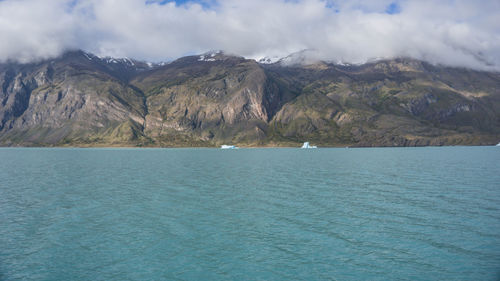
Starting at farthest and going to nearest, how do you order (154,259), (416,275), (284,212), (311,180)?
(311,180)
(284,212)
(154,259)
(416,275)

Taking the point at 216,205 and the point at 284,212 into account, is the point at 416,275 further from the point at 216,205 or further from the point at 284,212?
the point at 216,205

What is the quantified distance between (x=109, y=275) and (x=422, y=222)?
115 ft

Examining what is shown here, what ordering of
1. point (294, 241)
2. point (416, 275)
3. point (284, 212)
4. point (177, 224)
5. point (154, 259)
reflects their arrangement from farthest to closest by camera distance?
point (284, 212) < point (177, 224) < point (294, 241) < point (154, 259) < point (416, 275)

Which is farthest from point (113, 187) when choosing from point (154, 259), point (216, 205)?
point (154, 259)

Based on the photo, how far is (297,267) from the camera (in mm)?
28438

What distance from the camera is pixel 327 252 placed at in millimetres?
31781

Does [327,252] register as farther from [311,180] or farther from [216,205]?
[311,180]

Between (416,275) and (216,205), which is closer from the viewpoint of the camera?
(416,275)

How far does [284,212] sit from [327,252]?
16.1 meters

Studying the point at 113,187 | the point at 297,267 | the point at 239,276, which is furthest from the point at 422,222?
the point at 113,187

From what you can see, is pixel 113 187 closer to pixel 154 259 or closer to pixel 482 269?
pixel 154 259

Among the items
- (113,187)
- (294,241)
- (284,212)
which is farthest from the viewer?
(113,187)

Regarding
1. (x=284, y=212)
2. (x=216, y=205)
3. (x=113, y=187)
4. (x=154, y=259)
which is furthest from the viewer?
(x=113, y=187)

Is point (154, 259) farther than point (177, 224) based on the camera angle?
No
